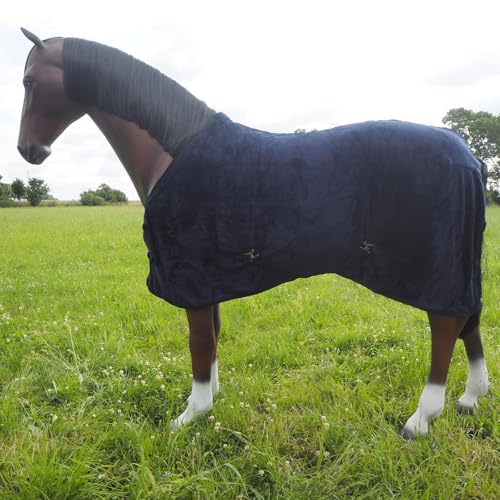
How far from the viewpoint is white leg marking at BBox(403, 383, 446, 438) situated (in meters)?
2.05

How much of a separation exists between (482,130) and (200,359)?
152ft

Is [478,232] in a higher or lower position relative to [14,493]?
higher

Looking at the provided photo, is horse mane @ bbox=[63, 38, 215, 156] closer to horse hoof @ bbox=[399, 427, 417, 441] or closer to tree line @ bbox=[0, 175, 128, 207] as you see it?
horse hoof @ bbox=[399, 427, 417, 441]

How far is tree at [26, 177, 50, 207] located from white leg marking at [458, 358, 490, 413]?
5814 centimetres

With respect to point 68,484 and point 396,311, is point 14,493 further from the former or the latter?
point 396,311

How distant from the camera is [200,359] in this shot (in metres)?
2.19

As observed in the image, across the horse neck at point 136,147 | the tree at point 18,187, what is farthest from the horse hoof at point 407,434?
the tree at point 18,187

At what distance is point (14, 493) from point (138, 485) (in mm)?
575

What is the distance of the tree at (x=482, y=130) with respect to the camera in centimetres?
3791

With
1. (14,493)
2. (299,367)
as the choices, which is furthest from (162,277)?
(299,367)

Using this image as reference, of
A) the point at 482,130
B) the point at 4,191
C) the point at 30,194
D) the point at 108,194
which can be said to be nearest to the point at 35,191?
the point at 30,194

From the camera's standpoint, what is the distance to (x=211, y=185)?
6.18 feet

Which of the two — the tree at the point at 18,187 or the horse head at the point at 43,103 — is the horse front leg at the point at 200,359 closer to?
the horse head at the point at 43,103

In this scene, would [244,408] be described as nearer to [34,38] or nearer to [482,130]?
[34,38]
